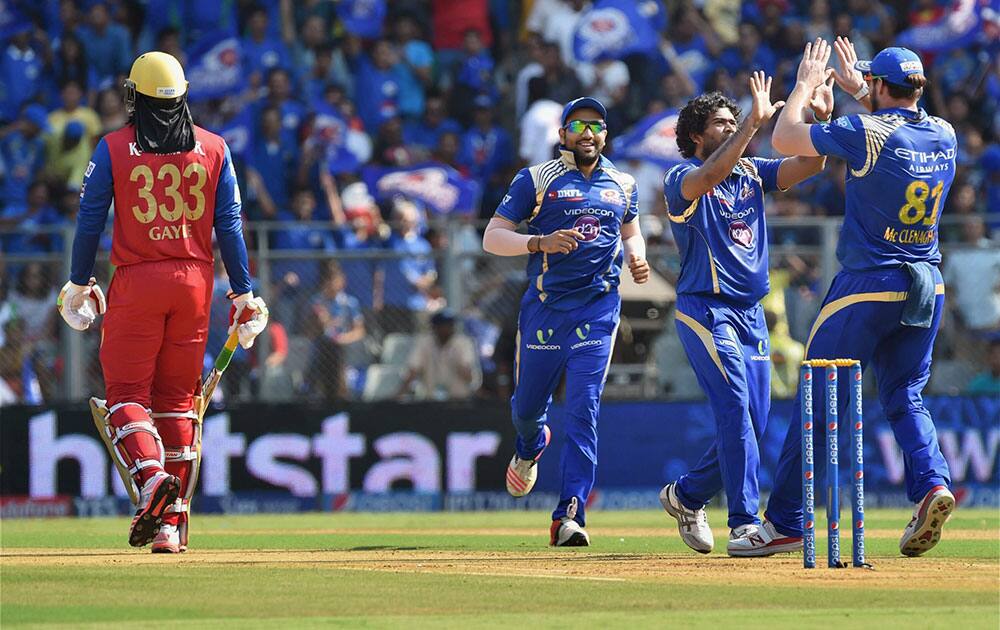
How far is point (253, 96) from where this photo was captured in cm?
2127

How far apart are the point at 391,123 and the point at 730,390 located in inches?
457

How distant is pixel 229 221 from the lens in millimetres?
10352

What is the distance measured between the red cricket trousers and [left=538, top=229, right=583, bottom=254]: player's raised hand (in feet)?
6.84

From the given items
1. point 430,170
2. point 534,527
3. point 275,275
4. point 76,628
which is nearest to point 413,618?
point 76,628

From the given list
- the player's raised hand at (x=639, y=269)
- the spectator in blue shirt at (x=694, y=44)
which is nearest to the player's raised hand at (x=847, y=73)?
the player's raised hand at (x=639, y=269)

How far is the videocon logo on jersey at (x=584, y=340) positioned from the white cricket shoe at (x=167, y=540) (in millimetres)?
2760

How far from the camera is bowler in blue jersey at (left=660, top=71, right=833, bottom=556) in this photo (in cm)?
995

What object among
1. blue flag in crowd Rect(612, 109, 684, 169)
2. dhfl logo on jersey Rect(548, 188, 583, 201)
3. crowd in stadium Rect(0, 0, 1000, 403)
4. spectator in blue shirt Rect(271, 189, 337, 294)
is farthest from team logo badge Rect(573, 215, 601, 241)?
blue flag in crowd Rect(612, 109, 684, 169)

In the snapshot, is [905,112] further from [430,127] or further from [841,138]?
[430,127]

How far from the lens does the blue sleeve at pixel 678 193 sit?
1017 centimetres

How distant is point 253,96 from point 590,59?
4077 mm

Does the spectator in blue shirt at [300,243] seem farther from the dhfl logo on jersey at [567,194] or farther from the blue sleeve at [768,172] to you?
the blue sleeve at [768,172]

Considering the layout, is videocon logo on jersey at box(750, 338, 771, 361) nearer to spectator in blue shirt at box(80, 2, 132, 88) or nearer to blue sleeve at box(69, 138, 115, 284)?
blue sleeve at box(69, 138, 115, 284)

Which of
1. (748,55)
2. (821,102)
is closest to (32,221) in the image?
(748,55)
